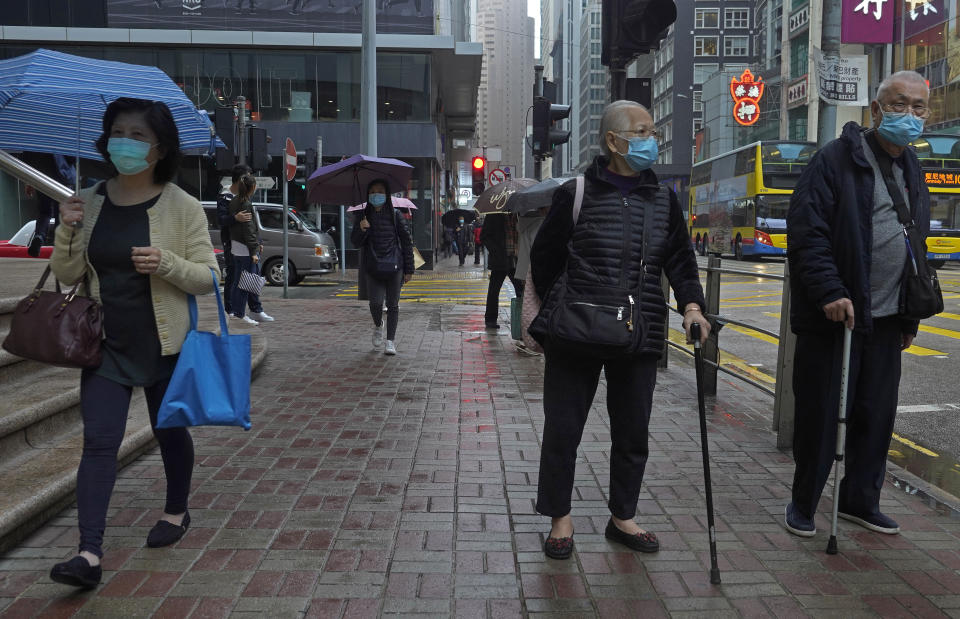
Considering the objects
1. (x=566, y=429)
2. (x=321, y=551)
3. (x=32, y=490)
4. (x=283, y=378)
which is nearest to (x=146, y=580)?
(x=321, y=551)

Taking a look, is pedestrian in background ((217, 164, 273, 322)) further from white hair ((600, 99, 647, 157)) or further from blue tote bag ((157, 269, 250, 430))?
white hair ((600, 99, 647, 157))

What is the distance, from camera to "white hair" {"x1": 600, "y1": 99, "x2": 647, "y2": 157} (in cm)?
331

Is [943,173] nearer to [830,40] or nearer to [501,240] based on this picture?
[830,40]

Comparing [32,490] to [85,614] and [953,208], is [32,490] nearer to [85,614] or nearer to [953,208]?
[85,614]

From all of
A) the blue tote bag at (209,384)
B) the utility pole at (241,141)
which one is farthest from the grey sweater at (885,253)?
the utility pole at (241,141)

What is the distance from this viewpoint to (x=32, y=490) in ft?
11.9

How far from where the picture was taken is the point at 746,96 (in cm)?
5631

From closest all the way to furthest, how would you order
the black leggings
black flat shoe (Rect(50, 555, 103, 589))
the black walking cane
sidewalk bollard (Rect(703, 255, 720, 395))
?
1. black flat shoe (Rect(50, 555, 103, 589))
2. the black leggings
3. the black walking cane
4. sidewalk bollard (Rect(703, 255, 720, 395))

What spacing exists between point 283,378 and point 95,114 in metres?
3.41

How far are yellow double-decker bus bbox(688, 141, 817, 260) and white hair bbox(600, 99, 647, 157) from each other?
2517 centimetres

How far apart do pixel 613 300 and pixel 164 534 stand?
202 cm

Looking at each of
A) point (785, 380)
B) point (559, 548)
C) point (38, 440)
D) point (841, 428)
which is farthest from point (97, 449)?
point (785, 380)

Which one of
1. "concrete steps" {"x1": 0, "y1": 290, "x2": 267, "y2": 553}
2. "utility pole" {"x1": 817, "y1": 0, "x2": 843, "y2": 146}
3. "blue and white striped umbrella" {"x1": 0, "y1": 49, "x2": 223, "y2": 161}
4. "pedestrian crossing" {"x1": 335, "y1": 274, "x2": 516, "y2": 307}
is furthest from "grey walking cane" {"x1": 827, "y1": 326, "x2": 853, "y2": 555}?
"pedestrian crossing" {"x1": 335, "y1": 274, "x2": 516, "y2": 307}

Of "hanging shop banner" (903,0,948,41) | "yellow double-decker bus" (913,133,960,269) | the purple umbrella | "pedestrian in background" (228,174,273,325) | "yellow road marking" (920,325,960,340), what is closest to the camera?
the purple umbrella
